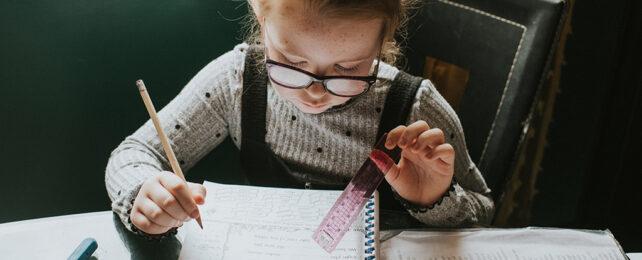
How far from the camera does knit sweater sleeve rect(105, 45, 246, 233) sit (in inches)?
30.9

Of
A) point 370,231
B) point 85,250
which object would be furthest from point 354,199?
point 85,250

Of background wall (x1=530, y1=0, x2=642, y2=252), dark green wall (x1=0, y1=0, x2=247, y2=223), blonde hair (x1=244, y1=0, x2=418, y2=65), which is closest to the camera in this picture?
blonde hair (x1=244, y1=0, x2=418, y2=65)

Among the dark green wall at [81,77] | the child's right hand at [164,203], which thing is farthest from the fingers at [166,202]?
the dark green wall at [81,77]

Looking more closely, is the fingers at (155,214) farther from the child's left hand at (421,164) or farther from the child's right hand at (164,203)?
the child's left hand at (421,164)

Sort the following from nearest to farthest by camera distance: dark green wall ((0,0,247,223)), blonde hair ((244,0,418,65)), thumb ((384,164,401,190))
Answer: blonde hair ((244,0,418,65)) → thumb ((384,164,401,190)) → dark green wall ((0,0,247,223))

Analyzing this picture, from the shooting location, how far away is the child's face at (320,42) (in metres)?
0.57

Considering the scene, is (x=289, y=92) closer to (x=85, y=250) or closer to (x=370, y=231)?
(x=370, y=231)

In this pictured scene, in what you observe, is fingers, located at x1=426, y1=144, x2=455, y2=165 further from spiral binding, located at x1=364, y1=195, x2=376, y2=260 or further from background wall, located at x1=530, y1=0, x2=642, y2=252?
background wall, located at x1=530, y1=0, x2=642, y2=252

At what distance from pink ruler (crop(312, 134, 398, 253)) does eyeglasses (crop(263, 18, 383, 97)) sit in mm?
82

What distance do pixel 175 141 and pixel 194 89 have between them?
0.10 metres

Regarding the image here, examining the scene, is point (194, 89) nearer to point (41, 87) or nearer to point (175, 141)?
point (175, 141)

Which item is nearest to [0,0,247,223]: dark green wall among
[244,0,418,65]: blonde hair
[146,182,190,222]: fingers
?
[244,0,418,65]: blonde hair

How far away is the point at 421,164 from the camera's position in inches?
26.9

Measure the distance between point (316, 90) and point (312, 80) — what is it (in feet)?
0.07
